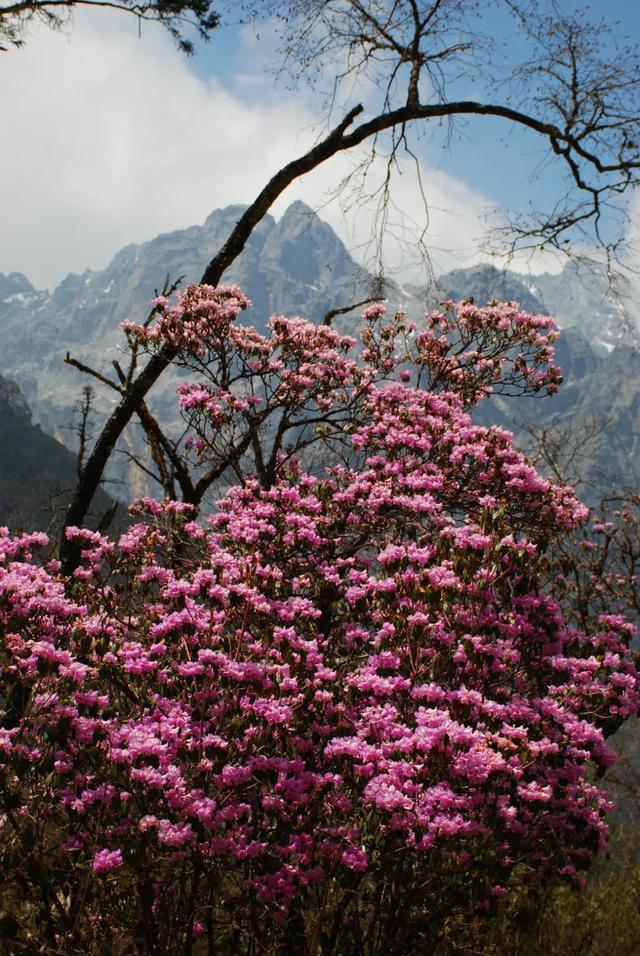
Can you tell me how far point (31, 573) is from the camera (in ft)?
16.9

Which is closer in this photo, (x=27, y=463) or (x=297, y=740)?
(x=297, y=740)

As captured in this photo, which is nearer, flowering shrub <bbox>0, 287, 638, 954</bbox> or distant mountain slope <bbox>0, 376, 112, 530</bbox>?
flowering shrub <bbox>0, 287, 638, 954</bbox>

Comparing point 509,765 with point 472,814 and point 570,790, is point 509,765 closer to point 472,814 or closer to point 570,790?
point 472,814

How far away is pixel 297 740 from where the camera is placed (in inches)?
167

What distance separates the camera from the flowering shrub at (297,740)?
3.86m

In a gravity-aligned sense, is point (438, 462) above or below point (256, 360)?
below

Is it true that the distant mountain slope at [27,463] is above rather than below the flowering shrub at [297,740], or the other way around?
above

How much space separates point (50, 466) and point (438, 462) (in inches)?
7224

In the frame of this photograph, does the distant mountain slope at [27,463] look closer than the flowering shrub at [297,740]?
No

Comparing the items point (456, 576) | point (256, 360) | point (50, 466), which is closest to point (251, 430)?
point (256, 360)

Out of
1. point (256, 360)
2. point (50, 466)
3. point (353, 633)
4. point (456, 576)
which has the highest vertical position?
point (50, 466)

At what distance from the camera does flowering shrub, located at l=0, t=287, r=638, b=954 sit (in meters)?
3.86

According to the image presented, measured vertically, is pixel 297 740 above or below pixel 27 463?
below

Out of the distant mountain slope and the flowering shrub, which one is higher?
the distant mountain slope
